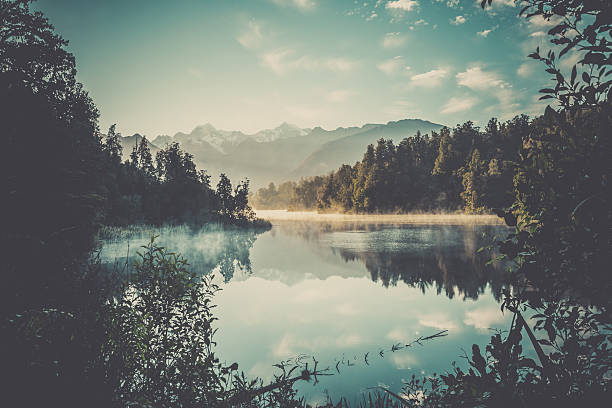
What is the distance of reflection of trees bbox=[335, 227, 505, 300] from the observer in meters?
15.6

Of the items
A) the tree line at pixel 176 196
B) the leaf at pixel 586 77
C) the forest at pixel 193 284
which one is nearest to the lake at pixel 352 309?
the forest at pixel 193 284

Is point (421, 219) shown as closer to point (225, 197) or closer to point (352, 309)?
point (225, 197)

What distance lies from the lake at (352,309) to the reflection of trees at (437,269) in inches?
2.5

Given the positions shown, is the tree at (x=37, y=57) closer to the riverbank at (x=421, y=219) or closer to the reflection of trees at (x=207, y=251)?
the reflection of trees at (x=207, y=251)

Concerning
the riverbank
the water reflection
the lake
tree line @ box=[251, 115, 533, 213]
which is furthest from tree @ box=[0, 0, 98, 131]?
tree line @ box=[251, 115, 533, 213]

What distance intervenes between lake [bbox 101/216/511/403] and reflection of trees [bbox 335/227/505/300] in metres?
0.06

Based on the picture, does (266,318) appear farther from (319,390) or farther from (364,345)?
(319,390)

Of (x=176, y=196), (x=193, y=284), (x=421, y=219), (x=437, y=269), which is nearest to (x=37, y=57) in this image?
(x=193, y=284)

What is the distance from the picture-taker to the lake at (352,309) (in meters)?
8.23

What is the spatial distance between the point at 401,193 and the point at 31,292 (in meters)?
90.0

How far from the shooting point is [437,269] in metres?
19.4

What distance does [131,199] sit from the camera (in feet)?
106

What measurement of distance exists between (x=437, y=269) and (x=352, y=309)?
28.9 ft

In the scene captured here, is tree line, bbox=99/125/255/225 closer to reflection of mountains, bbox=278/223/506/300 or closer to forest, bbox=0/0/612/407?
reflection of mountains, bbox=278/223/506/300
